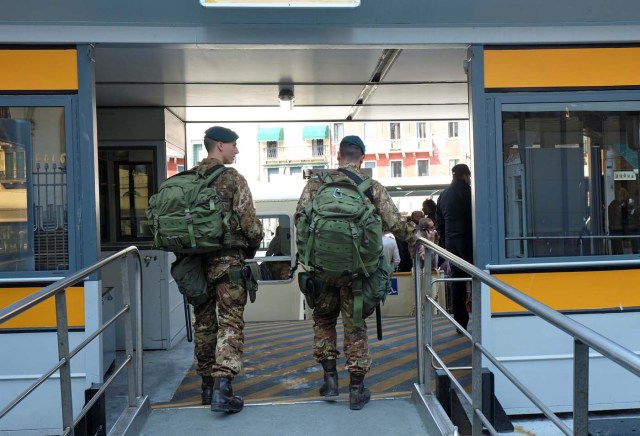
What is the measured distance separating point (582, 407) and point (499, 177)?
8.01 ft

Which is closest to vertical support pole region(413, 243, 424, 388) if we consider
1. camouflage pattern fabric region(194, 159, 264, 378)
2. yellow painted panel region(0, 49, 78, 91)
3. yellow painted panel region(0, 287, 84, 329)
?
camouflage pattern fabric region(194, 159, 264, 378)

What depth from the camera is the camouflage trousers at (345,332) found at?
3795 millimetres

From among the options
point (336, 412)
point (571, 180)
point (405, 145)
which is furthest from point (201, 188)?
point (405, 145)

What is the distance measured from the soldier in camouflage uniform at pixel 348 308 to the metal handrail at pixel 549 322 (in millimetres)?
247

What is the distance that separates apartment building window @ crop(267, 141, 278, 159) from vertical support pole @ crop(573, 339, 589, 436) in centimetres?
3903

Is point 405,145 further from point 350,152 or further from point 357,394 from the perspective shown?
point 357,394

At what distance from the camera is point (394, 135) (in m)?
44.6

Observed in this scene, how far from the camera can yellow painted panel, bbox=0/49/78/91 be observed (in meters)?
3.93

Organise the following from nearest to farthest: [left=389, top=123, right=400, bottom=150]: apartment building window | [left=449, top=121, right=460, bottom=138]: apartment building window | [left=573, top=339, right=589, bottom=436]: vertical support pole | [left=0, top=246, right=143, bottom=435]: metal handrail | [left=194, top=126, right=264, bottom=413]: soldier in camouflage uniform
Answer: [left=573, top=339, right=589, bottom=436]: vertical support pole < [left=0, top=246, right=143, bottom=435]: metal handrail < [left=194, top=126, right=264, bottom=413]: soldier in camouflage uniform < [left=449, top=121, right=460, bottom=138]: apartment building window < [left=389, top=123, right=400, bottom=150]: apartment building window

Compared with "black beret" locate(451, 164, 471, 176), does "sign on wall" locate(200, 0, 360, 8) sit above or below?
above

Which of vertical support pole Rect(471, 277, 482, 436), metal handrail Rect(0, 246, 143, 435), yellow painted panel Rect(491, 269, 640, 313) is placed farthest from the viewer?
yellow painted panel Rect(491, 269, 640, 313)

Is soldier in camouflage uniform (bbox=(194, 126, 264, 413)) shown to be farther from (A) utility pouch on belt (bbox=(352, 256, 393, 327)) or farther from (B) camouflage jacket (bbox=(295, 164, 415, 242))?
(A) utility pouch on belt (bbox=(352, 256, 393, 327))

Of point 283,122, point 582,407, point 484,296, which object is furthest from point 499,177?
point 283,122

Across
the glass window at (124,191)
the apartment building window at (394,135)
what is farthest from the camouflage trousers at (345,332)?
the apartment building window at (394,135)
